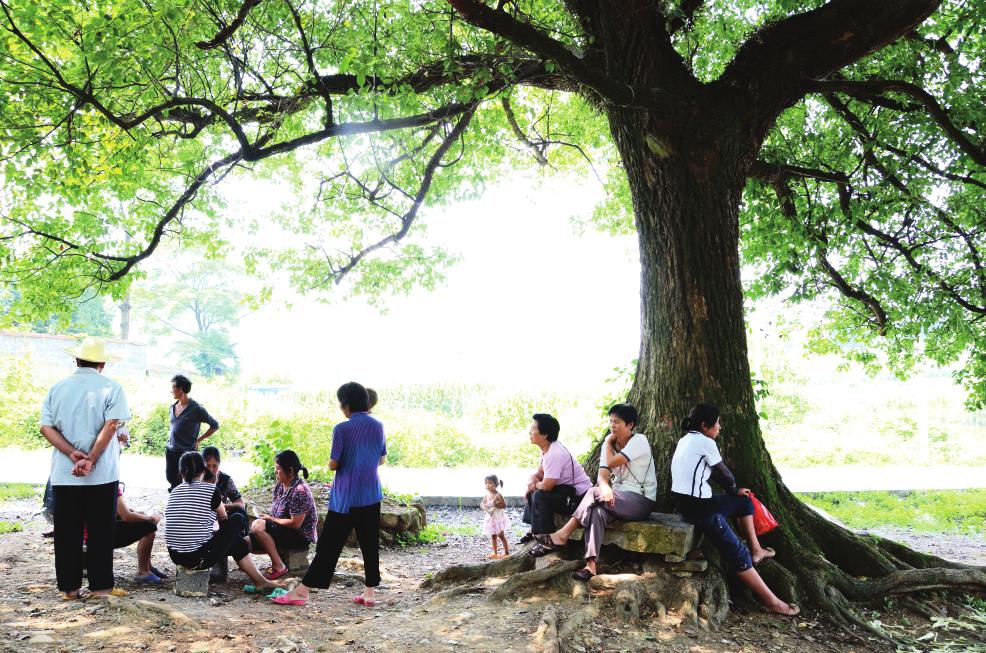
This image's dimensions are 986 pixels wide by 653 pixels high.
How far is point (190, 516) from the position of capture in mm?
5414

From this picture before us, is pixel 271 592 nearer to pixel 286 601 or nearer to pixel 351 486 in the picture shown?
pixel 286 601

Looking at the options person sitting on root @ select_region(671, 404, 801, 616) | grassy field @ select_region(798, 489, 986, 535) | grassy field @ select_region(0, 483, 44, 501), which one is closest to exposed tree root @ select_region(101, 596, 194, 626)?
person sitting on root @ select_region(671, 404, 801, 616)

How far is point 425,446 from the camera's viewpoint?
1588 cm

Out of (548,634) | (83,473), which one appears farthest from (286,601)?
(548,634)

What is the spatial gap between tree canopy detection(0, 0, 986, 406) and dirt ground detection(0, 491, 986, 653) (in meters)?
3.83

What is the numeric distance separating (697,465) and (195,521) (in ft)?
12.7

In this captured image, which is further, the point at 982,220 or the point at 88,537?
the point at 982,220

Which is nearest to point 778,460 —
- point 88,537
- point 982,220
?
point 982,220

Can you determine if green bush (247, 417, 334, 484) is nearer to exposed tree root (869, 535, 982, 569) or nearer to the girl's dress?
the girl's dress

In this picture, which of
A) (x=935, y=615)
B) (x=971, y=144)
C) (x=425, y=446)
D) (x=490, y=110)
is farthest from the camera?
(x=425, y=446)

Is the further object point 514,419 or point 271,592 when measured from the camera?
point 514,419

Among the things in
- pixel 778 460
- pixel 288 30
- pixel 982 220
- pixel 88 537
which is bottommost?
pixel 778 460

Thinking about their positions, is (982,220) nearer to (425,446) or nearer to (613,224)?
(613,224)

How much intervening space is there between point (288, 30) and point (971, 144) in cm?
775
